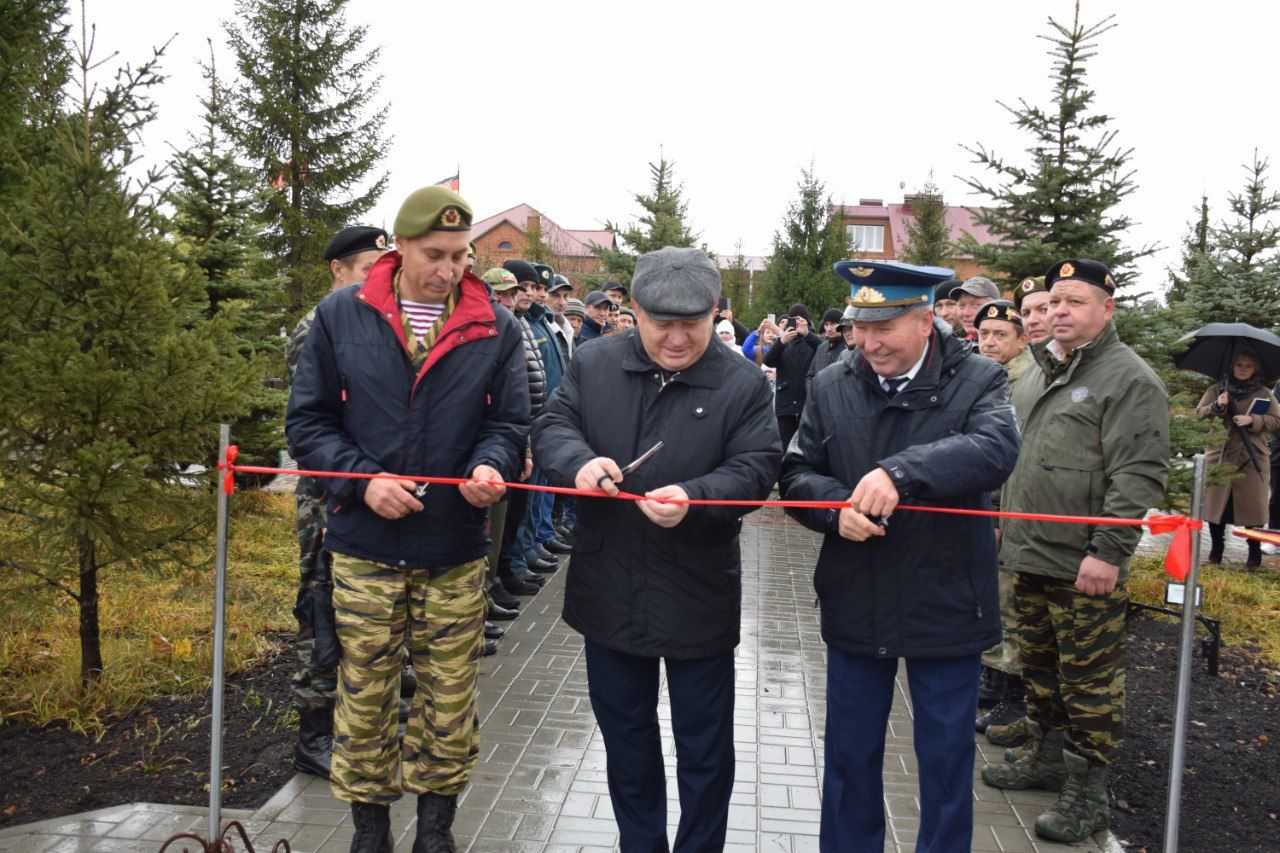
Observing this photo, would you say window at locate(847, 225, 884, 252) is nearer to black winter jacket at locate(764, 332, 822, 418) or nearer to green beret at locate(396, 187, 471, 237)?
black winter jacket at locate(764, 332, 822, 418)

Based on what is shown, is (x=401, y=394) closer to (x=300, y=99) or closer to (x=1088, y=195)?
(x=1088, y=195)

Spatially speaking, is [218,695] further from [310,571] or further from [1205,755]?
[1205,755]

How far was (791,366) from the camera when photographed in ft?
38.6

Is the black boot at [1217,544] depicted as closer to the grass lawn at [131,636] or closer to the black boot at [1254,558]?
the black boot at [1254,558]

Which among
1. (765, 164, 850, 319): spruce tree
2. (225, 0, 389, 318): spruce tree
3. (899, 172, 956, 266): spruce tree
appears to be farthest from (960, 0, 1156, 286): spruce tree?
(899, 172, 956, 266): spruce tree

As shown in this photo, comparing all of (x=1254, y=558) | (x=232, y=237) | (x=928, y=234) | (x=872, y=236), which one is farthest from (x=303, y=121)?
(x=872, y=236)

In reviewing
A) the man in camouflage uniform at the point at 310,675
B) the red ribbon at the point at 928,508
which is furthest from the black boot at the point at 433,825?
the red ribbon at the point at 928,508

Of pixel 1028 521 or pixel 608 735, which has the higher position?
pixel 1028 521

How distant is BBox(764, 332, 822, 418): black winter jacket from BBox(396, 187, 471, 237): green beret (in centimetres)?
853

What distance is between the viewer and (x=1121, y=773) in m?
4.74

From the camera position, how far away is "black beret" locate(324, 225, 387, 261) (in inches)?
178

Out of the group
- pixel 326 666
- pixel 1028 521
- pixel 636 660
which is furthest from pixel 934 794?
pixel 326 666

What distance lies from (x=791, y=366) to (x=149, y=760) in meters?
8.85

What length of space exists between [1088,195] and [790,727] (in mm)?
6124
